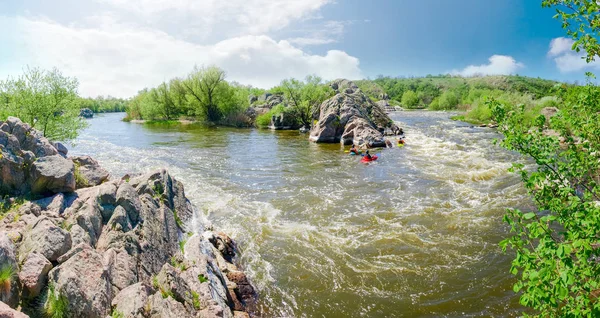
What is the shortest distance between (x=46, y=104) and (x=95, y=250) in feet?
65.5

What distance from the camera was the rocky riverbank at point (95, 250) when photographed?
21.5 ft

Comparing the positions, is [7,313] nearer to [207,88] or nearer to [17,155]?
[17,155]

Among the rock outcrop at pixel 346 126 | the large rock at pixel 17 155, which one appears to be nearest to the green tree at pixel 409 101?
the rock outcrop at pixel 346 126

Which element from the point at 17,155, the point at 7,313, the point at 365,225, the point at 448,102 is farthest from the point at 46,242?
the point at 448,102

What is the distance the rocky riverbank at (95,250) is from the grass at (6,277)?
0.07 feet

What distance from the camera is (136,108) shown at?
89375mm

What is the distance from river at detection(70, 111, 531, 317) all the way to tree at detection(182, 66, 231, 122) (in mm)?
43022

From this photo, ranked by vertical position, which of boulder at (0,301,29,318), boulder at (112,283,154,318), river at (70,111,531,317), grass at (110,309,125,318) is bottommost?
river at (70,111,531,317)

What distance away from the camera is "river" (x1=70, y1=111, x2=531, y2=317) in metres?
10.5

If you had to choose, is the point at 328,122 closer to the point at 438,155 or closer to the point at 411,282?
the point at 438,155

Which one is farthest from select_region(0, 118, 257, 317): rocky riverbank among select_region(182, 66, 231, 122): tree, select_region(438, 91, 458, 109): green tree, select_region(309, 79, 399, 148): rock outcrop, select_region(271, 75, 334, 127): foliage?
select_region(438, 91, 458, 109): green tree

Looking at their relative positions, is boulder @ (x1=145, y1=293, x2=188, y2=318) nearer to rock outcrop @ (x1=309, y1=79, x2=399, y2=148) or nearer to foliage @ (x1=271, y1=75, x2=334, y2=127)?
rock outcrop @ (x1=309, y1=79, x2=399, y2=148)

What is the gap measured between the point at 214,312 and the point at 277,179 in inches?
658

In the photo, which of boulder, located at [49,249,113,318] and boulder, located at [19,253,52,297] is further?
boulder, located at [49,249,113,318]
